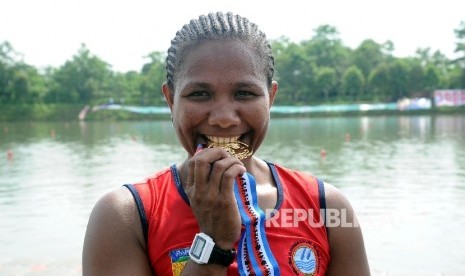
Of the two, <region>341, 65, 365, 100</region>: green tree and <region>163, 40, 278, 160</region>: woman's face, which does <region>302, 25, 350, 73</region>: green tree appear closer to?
<region>341, 65, 365, 100</region>: green tree

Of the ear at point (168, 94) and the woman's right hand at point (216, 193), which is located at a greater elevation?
the ear at point (168, 94)

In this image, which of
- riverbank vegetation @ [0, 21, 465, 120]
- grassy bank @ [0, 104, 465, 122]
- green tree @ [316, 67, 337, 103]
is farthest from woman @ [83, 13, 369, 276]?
green tree @ [316, 67, 337, 103]

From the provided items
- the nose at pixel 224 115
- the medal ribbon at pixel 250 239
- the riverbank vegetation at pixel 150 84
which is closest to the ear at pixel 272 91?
the nose at pixel 224 115

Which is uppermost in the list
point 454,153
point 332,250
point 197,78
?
point 197,78

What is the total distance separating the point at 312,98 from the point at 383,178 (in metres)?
65.1

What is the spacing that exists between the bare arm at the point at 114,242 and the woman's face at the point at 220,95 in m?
0.31

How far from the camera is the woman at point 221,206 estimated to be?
1.66m

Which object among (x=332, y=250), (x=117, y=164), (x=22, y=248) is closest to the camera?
A: (x=332, y=250)

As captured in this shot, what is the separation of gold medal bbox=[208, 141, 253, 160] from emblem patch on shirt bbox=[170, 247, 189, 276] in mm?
328

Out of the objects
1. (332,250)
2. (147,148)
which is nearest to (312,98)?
(147,148)

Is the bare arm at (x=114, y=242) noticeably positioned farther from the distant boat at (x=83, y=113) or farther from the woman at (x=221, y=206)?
the distant boat at (x=83, y=113)

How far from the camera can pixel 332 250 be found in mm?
1953

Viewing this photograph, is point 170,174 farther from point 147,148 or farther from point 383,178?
point 147,148

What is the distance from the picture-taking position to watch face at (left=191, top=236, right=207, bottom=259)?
64.2 inches
